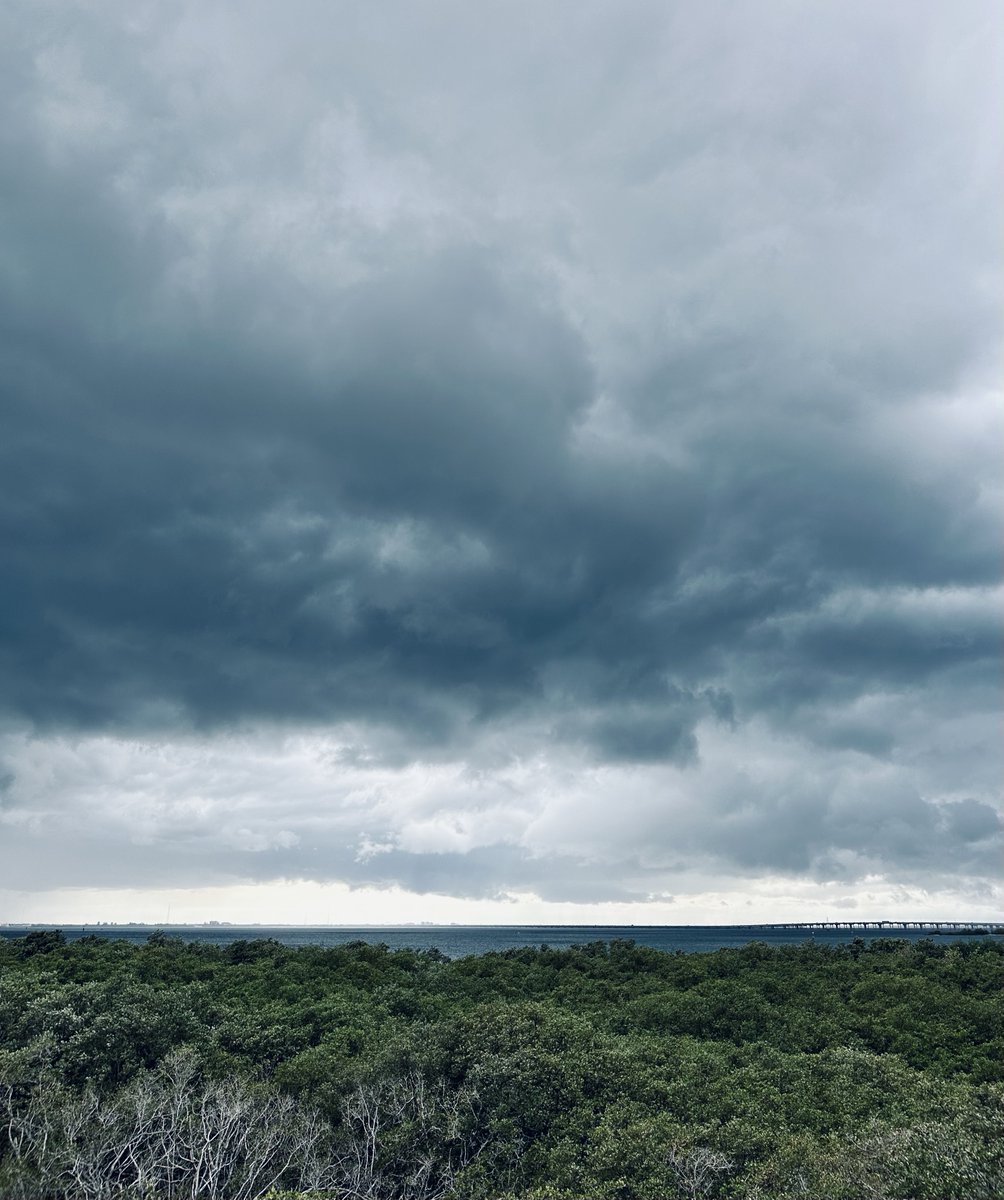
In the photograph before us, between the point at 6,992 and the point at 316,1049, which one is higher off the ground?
the point at 6,992

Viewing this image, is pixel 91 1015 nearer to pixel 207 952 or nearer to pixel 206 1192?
pixel 206 1192

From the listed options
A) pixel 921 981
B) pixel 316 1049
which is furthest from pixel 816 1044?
pixel 316 1049

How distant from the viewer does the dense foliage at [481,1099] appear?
93.1 feet

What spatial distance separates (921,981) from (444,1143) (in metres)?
49.8

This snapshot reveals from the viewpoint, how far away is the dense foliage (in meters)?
28.4

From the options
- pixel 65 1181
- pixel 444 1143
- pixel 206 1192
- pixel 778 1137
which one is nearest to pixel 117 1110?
pixel 65 1181

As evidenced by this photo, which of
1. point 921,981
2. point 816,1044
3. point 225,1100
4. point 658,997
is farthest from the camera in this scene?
point 921,981

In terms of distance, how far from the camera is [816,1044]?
5031cm

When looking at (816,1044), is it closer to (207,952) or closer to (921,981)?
(921,981)

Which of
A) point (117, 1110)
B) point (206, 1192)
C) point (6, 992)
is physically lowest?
point (206, 1192)

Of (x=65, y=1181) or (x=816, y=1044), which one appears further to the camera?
(x=816, y=1044)

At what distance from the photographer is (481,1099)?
35500 mm

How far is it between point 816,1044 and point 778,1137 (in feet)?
77.9

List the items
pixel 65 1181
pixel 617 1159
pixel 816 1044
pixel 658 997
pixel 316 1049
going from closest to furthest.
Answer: pixel 617 1159 < pixel 65 1181 < pixel 316 1049 < pixel 816 1044 < pixel 658 997
